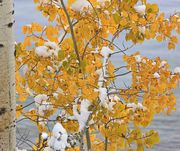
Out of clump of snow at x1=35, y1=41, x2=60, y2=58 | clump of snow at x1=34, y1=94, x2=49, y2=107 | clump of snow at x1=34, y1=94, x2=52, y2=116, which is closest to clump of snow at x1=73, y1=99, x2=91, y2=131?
clump of snow at x1=35, y1=41, x2=60, y2=58

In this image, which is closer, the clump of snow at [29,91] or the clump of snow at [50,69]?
the clump of snow at [50,69]

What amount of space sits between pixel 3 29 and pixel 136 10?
1.59m

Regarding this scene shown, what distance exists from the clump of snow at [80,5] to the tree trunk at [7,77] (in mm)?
1447

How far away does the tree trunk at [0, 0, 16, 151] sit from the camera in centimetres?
267

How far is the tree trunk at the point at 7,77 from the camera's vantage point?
267 centimetres

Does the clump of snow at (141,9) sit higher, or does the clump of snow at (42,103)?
the clump of snow at (141,9)

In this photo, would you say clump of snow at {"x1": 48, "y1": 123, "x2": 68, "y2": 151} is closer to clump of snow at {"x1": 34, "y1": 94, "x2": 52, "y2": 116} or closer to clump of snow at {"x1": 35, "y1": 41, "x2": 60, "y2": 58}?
clump of snow at {"x1": 35, "y1": 41, "x2": 60, "y2": 58}

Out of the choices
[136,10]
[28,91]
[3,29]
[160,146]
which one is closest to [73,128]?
[28,91]

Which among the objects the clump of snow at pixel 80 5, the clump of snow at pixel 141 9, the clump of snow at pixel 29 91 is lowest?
the clump of snow at pixel 29 91

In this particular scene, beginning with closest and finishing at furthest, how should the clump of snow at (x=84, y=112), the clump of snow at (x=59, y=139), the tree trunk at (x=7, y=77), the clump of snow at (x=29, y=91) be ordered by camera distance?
the tree trunk at (x=7, y=77) → the clump of snow at (x=59, y=139) → the clump of snow at (x=84, y=112) → the clump of snow at (x=29, y=91)

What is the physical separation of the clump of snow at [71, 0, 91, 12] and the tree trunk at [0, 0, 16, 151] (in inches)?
57.0

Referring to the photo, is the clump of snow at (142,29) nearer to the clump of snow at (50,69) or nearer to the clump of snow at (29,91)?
the clump of snow at (50,69)

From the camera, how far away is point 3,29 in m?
2.67

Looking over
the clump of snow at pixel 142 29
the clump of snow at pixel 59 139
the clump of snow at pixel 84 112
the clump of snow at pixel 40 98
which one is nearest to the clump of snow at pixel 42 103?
the clump of snow at pixel 40 98
